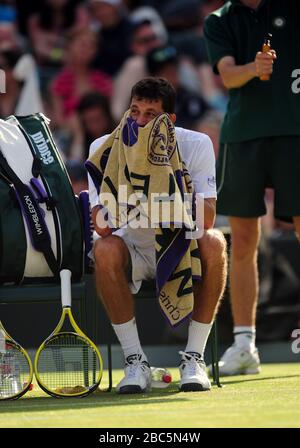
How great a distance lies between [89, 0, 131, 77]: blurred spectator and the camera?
1063cm

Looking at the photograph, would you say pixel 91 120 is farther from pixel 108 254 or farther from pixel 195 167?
pixel 108 254

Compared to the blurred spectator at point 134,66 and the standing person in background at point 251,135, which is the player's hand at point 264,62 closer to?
the standing person in background at point 251,135

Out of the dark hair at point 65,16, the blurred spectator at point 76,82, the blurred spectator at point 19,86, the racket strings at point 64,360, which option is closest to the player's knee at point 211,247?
the racket strings at point 64,360

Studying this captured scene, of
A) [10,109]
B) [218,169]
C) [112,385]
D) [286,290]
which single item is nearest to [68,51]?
[10,109]

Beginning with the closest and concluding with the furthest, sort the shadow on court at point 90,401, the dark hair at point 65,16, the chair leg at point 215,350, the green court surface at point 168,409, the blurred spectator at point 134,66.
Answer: the green court surface at point 168,409 < the shadow on court at point 90,401 < the chair leg at point 215,350 < the blurred spectator at point 134,66 < the dark hair at point 65,16

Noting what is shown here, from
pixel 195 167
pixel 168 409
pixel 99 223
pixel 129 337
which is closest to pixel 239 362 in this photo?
pixel 129 337

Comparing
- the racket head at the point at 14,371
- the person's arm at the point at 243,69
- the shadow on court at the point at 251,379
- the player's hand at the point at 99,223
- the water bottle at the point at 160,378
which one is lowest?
the shadow on court at the point at 251,379

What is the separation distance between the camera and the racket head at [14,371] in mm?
4754

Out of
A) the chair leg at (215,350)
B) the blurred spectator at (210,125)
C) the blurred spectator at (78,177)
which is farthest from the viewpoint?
the blurred spectator at (210,125)

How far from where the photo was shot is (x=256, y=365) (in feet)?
19.8

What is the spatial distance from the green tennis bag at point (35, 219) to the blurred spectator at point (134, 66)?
493 centimetres

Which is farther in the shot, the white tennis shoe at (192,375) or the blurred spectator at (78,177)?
the blurred spectator at (78,177)

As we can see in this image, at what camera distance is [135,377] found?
193 inches

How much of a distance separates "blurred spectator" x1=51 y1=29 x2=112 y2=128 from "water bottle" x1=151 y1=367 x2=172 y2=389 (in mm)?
5228
